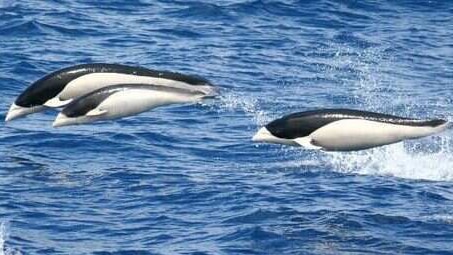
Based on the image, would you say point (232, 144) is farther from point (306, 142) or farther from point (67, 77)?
point (306, 142)

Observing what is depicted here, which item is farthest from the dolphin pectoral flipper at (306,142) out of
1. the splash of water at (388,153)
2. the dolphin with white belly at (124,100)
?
the splash of water at (388,153)

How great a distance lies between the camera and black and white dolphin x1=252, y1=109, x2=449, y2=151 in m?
15.3

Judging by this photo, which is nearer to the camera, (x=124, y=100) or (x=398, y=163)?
(x=124, y=100)

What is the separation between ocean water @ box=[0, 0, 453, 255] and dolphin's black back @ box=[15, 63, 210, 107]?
1375 mm

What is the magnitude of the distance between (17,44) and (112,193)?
402 inches

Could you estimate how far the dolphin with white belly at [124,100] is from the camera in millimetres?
15609

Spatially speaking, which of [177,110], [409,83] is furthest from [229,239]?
[409,83]

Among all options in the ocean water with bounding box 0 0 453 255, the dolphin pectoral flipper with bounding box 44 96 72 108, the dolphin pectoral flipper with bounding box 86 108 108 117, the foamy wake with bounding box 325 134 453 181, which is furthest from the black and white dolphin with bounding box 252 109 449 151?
the foamy wake with bounding box 325 134 453 181

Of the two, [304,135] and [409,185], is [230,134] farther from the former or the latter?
[304,135]

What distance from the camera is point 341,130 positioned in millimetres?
15414

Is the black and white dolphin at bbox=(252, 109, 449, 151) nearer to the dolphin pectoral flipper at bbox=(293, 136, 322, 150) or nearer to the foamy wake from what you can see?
the dolphin pectoral flipper at bbox=(293, 136, 322, 150)

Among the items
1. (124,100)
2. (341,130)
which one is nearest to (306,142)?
(341,130)

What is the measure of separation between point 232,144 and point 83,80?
4973 mm

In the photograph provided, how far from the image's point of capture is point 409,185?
734 inches
